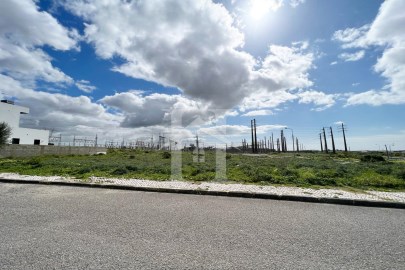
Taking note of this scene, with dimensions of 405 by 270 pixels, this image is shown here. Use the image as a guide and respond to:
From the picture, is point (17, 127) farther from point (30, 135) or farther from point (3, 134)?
point (3, 134)

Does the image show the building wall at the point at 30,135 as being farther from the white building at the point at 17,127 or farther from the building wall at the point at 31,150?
the building wall at the point at 31,150

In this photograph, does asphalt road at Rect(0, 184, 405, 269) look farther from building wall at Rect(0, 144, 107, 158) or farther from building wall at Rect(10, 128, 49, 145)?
building wall at Rect(10, 128, 49, 145)

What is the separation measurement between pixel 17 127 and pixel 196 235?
5388 centimetres

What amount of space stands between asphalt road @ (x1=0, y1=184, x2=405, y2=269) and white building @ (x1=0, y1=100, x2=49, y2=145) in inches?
1827

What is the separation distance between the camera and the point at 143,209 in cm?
565

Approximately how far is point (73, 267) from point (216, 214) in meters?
3.22

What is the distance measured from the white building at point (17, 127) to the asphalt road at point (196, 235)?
4641 centimetres

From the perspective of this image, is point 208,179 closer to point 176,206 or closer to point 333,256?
point 176,206

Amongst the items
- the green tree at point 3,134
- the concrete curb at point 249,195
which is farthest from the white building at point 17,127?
the concrete curb at point 249,195

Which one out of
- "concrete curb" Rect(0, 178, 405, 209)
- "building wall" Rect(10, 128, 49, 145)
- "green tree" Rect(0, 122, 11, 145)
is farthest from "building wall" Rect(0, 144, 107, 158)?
"concrete curb" Rect(0, 178, 405, 209)

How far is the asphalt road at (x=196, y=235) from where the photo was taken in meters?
2.99

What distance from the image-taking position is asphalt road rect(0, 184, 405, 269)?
2990 mm

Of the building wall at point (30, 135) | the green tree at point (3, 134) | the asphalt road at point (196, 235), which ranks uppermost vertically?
the building wall at point (30, 135)

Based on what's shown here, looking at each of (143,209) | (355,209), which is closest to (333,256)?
(355,209)
